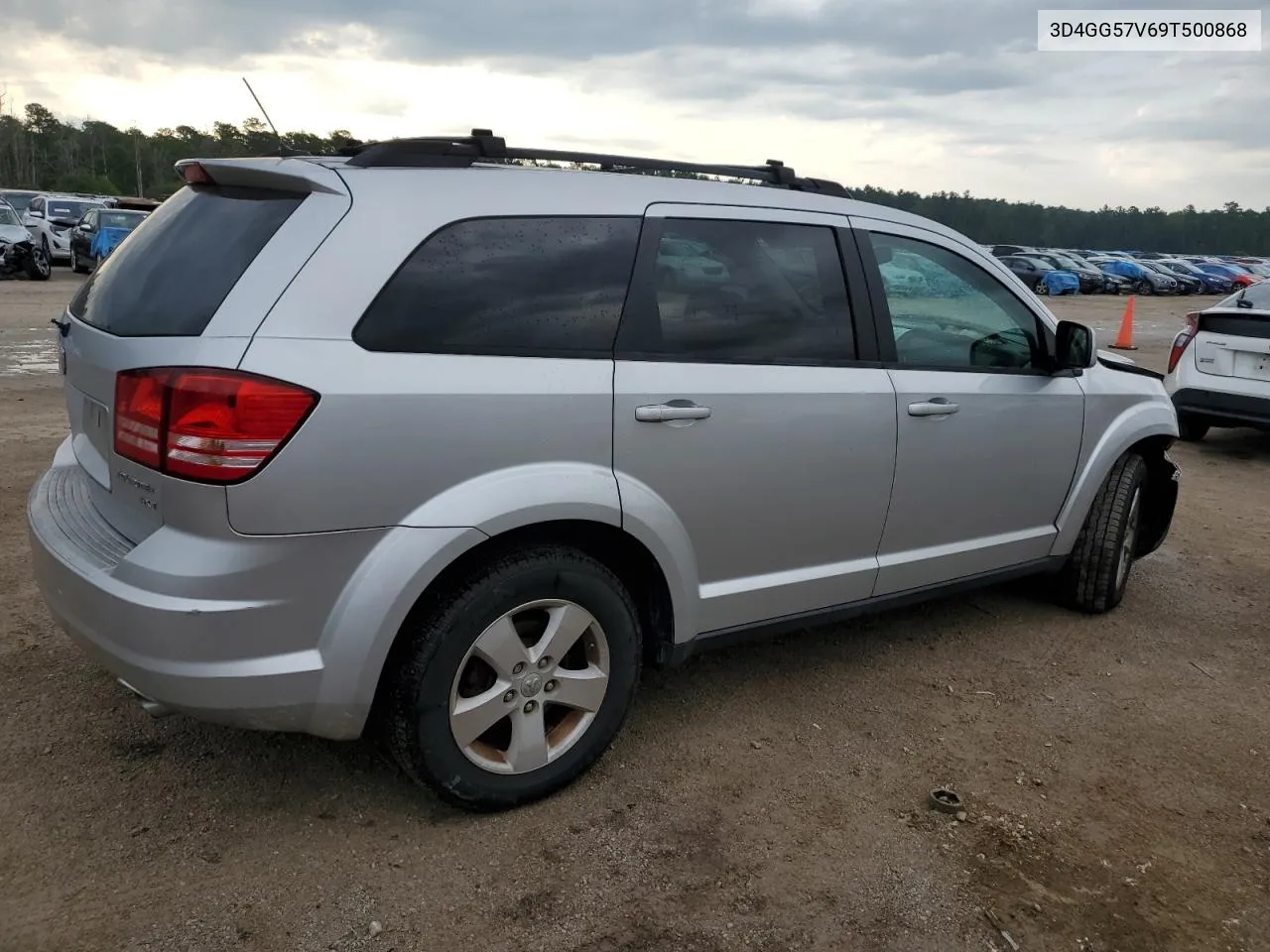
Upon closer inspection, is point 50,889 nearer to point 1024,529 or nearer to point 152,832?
point 152,832

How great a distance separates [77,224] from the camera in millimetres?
23891

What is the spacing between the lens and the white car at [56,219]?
21.8 metres

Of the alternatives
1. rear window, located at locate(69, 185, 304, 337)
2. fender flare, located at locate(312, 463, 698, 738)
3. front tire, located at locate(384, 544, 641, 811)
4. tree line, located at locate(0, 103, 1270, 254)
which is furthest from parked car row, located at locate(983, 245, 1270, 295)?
rear window, located at locate(69, 185, 304, 337)

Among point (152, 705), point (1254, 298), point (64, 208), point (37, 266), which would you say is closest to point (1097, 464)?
point (152, 705)

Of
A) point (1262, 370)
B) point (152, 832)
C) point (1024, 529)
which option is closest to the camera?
point (152, 832)

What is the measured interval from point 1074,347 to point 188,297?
3.29 meters

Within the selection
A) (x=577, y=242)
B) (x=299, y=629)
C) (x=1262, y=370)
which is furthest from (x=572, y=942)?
(x=1262, y=370)

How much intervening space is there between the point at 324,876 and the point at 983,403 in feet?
9.14

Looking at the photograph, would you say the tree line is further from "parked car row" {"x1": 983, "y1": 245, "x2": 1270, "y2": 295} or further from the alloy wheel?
the alloy wheel

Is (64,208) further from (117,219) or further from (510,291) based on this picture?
(510,291)

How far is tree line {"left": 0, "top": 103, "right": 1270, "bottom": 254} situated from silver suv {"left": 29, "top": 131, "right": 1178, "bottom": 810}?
181ft

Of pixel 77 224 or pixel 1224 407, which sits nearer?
pixel 1224 407

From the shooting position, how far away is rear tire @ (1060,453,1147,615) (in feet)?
15.3

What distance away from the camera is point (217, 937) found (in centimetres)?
243
